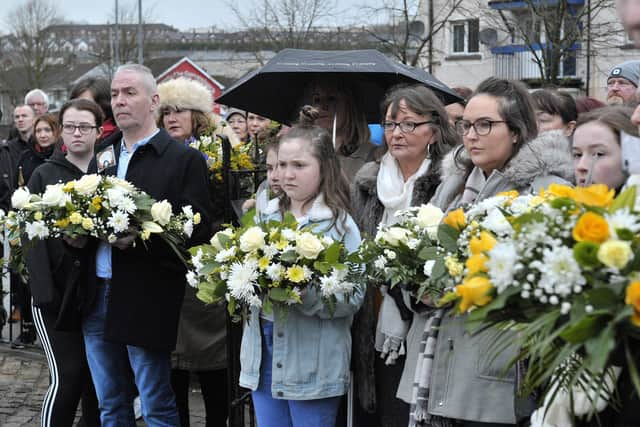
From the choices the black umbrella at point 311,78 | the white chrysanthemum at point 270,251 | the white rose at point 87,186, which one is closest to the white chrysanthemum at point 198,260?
the white chrysanthemum at point 270,251

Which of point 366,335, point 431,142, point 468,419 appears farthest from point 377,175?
point 468,419

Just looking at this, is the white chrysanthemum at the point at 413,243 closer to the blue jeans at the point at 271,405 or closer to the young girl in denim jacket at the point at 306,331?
the young girl in denim jacket at the point at 306,331

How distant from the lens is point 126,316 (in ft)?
17.2

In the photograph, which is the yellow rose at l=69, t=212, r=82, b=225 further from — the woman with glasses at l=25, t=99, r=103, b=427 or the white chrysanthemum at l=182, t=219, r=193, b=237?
the white chrysanthemum at l=182, t=219, r=193, b=237

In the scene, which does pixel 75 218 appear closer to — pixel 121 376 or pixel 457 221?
pixel 121 376

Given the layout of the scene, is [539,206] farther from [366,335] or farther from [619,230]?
[366,335]

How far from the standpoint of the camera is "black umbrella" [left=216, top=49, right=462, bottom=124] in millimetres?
5406

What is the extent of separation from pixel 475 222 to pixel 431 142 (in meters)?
1.89

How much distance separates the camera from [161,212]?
510cm

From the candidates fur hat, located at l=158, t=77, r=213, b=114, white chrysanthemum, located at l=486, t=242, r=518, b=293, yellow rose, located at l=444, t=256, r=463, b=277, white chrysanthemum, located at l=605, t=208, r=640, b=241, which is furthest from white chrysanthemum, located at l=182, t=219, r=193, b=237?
white chrysanthemum, located at l=605, t=208, r=640, b=241

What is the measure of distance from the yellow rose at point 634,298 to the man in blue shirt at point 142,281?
10.9 feet

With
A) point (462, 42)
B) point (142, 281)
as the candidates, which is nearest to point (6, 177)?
point (142, 281)

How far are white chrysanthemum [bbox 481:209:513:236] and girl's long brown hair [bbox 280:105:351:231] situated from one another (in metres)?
1.78

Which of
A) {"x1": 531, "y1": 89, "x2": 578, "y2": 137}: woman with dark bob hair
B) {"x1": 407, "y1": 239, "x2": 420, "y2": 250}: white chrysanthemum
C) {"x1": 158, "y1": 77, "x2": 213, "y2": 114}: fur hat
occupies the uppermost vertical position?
{"x1": 158, "y1": 77, "x2": 213, "y2": 114}: fur hat
